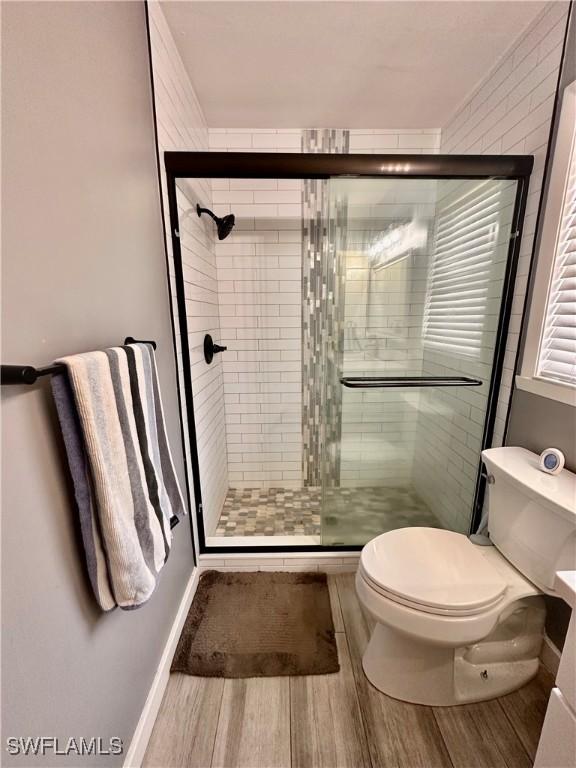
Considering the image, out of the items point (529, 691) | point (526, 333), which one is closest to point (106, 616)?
point (529, 691)

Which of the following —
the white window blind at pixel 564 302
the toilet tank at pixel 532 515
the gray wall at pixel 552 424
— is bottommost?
the toilet tank at pixel 532 515

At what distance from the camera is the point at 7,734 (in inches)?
20.0

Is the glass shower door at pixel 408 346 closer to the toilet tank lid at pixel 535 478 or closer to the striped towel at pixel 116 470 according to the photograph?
the toilet tank lid at pixel 535 478

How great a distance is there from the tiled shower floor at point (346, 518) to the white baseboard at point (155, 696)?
0.51 meters

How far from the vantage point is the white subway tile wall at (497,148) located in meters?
1.18

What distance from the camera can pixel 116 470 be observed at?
68cm

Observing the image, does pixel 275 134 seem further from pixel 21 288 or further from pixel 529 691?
pixel 529 691

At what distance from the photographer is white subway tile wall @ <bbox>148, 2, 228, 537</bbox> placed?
1.21m

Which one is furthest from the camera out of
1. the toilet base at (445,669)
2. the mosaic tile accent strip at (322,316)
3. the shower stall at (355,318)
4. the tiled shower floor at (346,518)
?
the tiled shower floor at (346,518)
